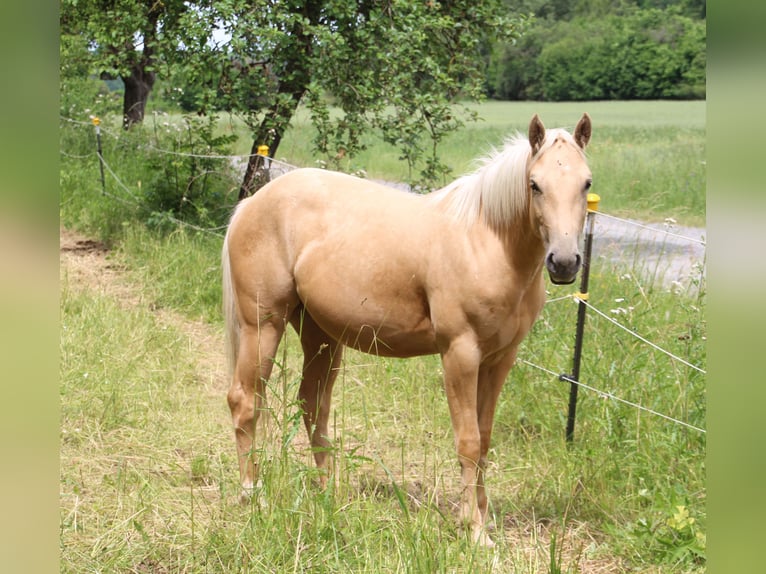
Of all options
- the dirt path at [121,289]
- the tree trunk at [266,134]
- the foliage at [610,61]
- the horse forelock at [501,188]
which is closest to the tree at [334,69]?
the tree trunk at [266,134]

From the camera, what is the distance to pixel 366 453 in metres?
4.46

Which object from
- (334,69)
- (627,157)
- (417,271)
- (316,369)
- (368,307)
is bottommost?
(316,369)

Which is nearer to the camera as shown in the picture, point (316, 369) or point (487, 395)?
point (487, 395)

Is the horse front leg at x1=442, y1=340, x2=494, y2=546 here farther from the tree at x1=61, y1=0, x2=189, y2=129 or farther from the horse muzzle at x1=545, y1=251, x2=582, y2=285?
the tree at x1=61, y1=0, x2=189, y2=129

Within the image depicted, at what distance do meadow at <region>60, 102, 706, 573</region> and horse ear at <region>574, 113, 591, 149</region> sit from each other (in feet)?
4.77

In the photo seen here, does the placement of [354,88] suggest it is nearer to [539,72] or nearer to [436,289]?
[436,289]

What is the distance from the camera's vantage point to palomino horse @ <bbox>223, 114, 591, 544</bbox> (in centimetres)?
329

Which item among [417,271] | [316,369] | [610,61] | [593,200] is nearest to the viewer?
[417,271]

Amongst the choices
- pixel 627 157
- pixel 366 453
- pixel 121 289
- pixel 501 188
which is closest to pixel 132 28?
pixel 121 289

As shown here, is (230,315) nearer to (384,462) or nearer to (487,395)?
(384,462)

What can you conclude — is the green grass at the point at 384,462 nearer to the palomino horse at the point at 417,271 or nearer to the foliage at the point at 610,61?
the palomino horse at the point at 417,271

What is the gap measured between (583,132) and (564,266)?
2.22 ft

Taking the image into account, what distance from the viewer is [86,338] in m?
5.64

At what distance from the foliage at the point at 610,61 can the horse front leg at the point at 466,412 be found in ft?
129
